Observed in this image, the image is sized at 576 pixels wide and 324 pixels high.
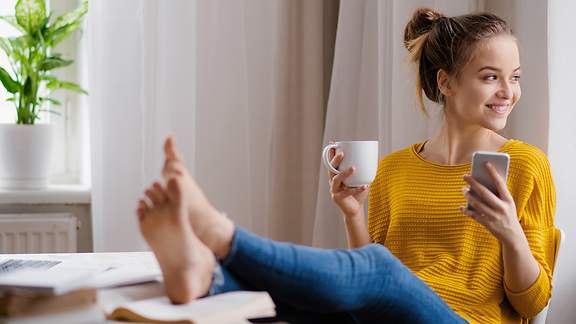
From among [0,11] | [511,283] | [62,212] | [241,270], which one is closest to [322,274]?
[241,270]

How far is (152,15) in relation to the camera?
2555 millimetres

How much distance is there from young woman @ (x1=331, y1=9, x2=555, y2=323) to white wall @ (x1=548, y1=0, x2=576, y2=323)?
0.31 meters

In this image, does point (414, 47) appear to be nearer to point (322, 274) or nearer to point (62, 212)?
point (322, 274)

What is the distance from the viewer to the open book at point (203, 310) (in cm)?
101

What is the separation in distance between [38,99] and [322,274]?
6.04ft

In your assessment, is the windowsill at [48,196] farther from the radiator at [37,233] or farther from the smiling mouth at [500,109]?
the smiling mouth at [500,109]

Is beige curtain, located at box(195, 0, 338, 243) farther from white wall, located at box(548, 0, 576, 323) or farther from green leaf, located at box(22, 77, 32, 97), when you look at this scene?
white wall, located at box(548, 0, 576, 323)

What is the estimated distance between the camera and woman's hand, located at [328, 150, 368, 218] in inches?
59.8

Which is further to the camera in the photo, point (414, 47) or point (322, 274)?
point (414, 47)

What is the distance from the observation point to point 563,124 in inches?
74.2

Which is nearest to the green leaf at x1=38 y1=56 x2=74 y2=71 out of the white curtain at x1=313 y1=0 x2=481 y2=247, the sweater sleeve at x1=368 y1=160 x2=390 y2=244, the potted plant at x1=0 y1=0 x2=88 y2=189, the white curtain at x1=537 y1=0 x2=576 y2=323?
the potted plant at x1=0 y1=0 x2=88 y2=189

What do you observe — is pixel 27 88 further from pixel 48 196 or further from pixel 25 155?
pixel 48 196

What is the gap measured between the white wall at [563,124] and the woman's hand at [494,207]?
1.88 ft

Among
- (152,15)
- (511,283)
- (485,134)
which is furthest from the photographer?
(152,15)
